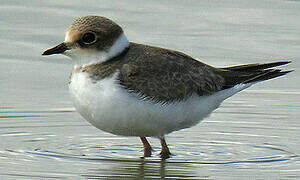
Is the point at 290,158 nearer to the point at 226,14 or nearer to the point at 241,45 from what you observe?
the point at 241,45

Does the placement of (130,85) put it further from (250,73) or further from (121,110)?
(250,73)

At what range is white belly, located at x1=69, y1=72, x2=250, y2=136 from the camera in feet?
34.4

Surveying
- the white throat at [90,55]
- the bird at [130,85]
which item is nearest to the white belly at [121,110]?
the bird at [130,85]

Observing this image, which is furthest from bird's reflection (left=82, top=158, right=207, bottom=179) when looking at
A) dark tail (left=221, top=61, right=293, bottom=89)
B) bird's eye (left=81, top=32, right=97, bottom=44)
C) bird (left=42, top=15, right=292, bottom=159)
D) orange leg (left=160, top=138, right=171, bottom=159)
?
dark tail (left=221, top=61, right=293, bottom=89)

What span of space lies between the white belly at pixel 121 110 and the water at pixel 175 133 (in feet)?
1.48

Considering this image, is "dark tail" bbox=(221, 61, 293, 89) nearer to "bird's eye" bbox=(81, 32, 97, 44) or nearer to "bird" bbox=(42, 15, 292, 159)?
"bird" bbox=(42, 15, 292, 159)

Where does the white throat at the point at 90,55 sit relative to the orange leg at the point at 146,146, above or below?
above

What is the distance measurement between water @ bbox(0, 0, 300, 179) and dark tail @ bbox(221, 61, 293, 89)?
2.45 ft

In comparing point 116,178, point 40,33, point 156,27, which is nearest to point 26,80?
point 40,33

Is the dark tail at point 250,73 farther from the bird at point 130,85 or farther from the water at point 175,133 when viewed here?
the water at point 175,133

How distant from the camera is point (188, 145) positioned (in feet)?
39.0

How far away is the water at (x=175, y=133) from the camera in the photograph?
35.2ft

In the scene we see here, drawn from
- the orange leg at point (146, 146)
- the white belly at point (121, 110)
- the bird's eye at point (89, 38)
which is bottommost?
the orange leg at point (146, 146)

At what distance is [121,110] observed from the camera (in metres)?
10.5
